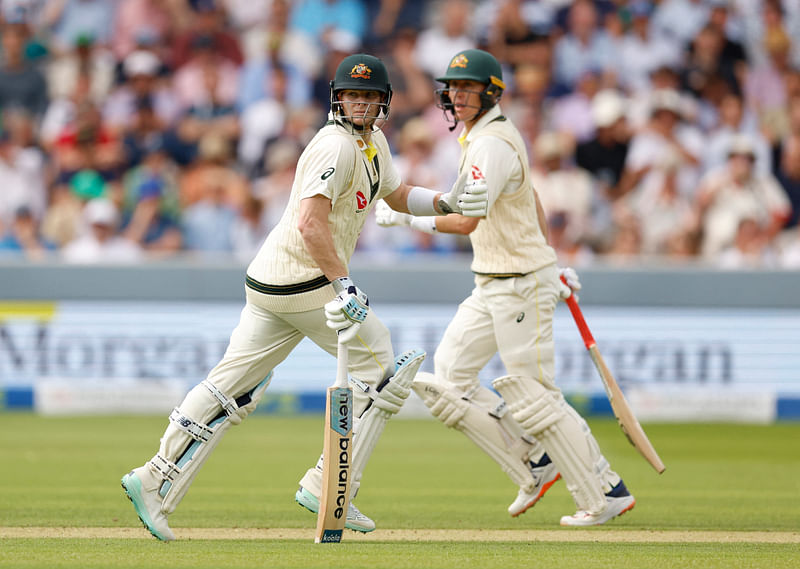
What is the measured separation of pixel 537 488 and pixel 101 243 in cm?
634

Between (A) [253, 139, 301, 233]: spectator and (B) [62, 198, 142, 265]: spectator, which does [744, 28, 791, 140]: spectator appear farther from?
(B) [62, 198, 142, 265]: spectator

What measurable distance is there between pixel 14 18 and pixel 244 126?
120 inches

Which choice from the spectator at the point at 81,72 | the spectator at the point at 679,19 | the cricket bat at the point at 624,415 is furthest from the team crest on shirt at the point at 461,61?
the spectator at the point at 679,19

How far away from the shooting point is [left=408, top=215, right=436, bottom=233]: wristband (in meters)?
6.25

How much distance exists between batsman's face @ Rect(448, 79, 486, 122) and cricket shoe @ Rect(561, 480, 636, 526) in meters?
2.10

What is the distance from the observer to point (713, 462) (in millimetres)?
8711

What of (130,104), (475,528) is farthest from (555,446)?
(130,104)

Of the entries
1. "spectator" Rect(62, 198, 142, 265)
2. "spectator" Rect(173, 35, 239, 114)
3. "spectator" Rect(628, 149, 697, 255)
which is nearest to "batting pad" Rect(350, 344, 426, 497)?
"spectator" Rect(62, 198, 142, 265)

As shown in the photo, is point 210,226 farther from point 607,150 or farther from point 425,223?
point 425,223

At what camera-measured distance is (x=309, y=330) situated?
556 centimetres

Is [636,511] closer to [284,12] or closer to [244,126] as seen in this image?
[244,126]

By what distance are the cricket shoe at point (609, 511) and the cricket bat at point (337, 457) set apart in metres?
1.42

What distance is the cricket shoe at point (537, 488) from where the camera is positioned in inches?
253

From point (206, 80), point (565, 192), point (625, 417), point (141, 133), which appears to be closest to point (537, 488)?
point (625, 417)
